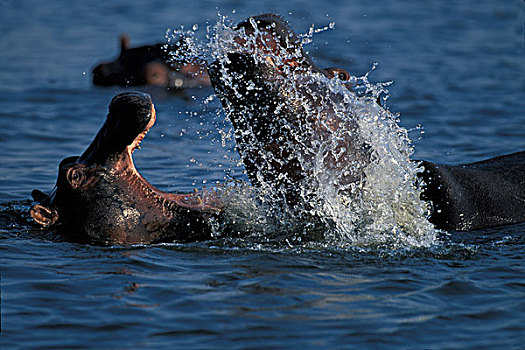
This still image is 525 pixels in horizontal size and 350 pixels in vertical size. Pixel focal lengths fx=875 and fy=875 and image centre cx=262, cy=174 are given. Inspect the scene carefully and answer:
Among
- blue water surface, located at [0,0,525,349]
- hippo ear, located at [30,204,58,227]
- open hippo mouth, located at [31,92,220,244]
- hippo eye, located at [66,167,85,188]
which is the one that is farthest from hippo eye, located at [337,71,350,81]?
hippo ear, located at [30,204,58,227]

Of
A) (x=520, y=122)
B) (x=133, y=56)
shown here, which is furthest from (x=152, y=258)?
(x=133, y=56)

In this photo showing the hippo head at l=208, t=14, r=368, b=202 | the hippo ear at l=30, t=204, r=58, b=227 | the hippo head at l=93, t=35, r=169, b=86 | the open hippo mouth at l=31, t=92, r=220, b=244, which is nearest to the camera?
the hippo head at l=208, t=14, r=368, b=202

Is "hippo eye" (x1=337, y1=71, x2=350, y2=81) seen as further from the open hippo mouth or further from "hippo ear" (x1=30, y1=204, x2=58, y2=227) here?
"hippo ear" (x1=30, y1=204, x2=58, y2=227)

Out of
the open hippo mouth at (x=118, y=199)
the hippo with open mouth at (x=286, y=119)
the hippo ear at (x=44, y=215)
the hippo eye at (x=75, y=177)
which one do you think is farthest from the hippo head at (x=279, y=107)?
the hippo ear at (x=44, y=215)

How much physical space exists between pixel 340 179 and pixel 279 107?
2.19 ft

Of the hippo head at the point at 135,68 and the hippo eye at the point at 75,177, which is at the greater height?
the hippo head at the point at 135,68

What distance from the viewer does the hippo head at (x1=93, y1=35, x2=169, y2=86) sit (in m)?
13.3

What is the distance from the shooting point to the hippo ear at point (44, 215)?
19.3 feet

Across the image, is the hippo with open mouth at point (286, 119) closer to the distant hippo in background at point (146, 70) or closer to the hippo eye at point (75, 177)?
the hippo eye at point (75, 177)

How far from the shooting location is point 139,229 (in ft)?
19.5

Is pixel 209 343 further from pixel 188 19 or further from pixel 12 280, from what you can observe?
pixel 188 19

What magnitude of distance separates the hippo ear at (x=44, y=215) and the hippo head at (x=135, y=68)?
753 cm

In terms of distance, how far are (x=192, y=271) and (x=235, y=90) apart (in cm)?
120

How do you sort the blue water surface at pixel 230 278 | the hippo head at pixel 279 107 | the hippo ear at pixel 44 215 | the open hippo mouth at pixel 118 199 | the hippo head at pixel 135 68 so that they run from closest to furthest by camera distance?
the blue water surface at pixel 230 278 → the hippo head at pixel 279 107 → the open hippo mouth at pixel 118 199 → the hippo ear at pixel 44 215 → the hippo head at pixel 135 68
